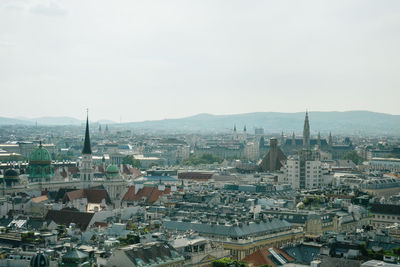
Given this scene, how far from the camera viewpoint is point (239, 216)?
8112 centimetres

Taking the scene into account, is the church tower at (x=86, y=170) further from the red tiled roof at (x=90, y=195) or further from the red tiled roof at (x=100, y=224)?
the red tiled roof at (x=100, y=224)

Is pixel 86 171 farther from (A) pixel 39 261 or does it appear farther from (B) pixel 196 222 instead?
(A) pixel 39 261

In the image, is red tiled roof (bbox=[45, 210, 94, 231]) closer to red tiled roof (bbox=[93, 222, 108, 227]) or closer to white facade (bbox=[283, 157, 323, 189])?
red tiled roof (bbox=[93, 222, 108, 227])

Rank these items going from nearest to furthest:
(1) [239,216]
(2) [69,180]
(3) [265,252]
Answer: (3) [265,252], (1) [239,216], (2) [69,180]

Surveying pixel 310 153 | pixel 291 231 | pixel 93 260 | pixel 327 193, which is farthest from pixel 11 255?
pixel 310 153

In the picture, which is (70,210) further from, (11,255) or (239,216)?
(11,255)

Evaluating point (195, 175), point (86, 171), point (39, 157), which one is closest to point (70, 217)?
point (86, 171)

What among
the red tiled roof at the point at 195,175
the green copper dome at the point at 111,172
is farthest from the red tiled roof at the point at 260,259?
the red tiled roof at the point at 195,175

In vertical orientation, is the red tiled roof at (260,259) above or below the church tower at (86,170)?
below

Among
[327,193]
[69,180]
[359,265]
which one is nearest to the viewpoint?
[359,265]

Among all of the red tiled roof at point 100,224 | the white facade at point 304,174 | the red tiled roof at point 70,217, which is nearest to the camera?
the red tiled roof at point 100,224

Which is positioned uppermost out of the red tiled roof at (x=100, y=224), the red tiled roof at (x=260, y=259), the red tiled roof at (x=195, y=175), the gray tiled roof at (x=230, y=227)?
the gray tiled roof at (x=230, y=227)

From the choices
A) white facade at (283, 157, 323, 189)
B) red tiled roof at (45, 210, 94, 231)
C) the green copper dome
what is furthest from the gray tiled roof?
white facade at (283, 157, 323, 189)

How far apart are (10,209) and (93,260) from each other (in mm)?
40070
